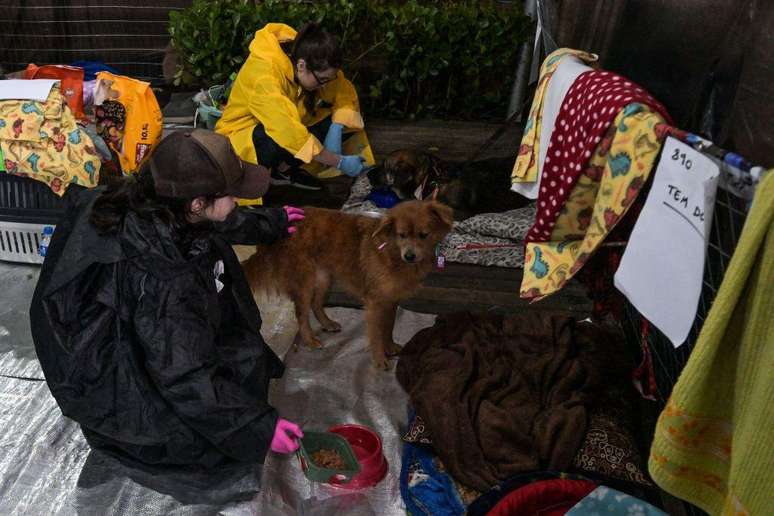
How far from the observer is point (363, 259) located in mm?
3076

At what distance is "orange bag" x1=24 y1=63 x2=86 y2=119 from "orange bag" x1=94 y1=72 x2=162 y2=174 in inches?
3.9

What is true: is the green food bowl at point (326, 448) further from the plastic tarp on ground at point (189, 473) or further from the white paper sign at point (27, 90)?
the white paper sign at point (27, 90)

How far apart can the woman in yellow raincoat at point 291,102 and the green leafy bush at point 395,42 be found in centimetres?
83

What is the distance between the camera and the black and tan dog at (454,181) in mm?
4793

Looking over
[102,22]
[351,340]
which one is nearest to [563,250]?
[351,340]

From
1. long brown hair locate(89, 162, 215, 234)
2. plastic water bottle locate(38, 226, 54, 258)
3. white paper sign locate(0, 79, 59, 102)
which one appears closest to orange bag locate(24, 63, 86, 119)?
white paper sign locate(0, 79, 59, 102)

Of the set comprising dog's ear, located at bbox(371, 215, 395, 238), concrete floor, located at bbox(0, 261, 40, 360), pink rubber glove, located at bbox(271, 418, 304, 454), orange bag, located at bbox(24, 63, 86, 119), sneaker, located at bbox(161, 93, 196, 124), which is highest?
orange bag, located at bbox(24, 63, 86, 119)

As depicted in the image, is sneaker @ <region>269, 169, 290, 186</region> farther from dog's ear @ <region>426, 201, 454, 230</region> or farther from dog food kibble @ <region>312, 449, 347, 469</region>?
dog food kibble @ <region>312, 449, 347, 469</region>

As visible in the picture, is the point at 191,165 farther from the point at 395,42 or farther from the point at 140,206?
the point at 395,42

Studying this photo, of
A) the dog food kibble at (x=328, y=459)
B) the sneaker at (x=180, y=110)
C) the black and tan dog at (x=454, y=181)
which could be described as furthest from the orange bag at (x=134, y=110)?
the dog food kibble at (x=328, y=459)

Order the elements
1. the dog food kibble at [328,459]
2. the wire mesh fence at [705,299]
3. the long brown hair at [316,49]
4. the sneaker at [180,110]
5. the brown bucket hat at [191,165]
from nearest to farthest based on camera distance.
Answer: the wire mesh fence at [705,299], the brown bucket hat at [191,165], the dog food kibble at [328,459], the long brown hair at [316,49], the sneaker at [180,110]

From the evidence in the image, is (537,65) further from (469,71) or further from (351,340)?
(351,340)

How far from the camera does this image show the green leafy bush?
513 cm

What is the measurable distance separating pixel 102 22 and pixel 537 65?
4.94 meters
